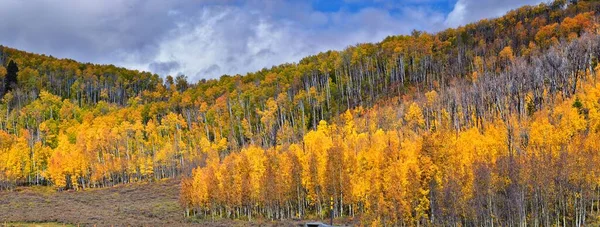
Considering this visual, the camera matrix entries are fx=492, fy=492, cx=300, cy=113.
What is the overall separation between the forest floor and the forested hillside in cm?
548

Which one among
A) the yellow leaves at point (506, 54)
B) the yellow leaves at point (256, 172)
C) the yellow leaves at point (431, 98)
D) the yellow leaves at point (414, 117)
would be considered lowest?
the yellow leaves at point (256, 172)

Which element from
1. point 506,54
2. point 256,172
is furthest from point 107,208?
point 506,54

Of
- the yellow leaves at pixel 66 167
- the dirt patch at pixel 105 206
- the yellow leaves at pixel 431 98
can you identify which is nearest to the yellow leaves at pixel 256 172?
the dirt patch at pixel 105 206

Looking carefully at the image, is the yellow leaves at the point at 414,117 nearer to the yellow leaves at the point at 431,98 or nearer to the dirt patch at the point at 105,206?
the yellow leaves at the point at 431,98

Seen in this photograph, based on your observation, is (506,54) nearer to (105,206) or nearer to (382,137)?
(382,137)

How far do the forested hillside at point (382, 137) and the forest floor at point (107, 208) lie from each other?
18.0 feet

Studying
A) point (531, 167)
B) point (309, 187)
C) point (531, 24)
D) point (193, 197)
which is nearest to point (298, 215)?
point (309, 187)

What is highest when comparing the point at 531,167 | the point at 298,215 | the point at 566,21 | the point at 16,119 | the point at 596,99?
the point at 566,21

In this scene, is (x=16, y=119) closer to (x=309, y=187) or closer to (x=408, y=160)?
(x=309, y=187)

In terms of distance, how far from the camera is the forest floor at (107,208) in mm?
64800

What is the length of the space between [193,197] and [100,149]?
6895 cm

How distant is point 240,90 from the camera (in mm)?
176500

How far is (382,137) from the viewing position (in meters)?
86.9

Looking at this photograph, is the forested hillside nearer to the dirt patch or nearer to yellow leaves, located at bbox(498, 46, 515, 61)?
yellow leaves, located at bbox(498, 46, 515, 61)
